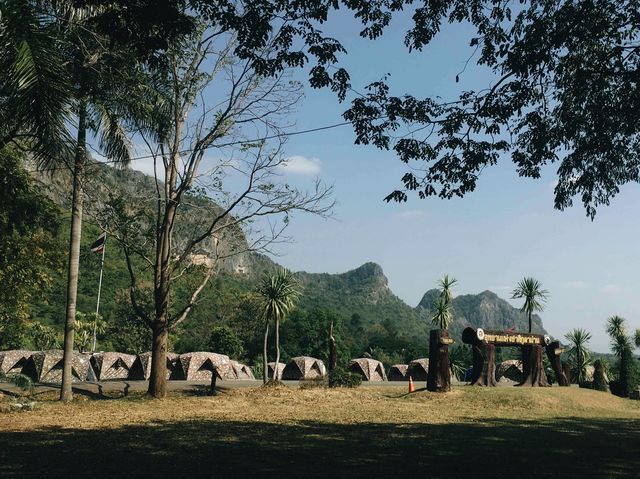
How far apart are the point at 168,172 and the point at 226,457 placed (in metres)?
15.6

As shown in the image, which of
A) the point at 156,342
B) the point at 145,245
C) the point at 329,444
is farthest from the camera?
the point at 145,245

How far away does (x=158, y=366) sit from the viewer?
74.9ft

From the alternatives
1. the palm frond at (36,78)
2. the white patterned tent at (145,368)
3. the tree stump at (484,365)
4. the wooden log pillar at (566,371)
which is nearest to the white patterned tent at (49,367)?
the white patterned tent at (145,368)

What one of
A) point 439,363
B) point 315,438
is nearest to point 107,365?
point 439,363

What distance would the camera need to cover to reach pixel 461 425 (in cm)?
1675

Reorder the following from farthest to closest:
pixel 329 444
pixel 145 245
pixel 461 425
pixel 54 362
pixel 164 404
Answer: pixel 54 362 → pixel 145 245 → pixel 164 404 → pixel 461 425 → pixel 329 444

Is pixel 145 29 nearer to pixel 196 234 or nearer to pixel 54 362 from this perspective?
pixel 196 234

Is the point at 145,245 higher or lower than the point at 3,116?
lower

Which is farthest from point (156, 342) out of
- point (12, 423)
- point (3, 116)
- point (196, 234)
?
point (3, 116)

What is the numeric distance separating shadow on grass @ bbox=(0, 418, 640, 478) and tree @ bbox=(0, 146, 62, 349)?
41.1 ft

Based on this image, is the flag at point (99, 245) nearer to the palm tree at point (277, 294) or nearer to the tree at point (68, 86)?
the tree at point (68, 86)

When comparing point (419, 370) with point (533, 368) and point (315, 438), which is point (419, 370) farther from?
point (315, 438)

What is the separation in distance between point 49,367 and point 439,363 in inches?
930

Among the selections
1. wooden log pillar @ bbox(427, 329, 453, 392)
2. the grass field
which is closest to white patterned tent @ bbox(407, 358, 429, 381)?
wooden log pillar @ bbox(427, 329, 453, 392)
